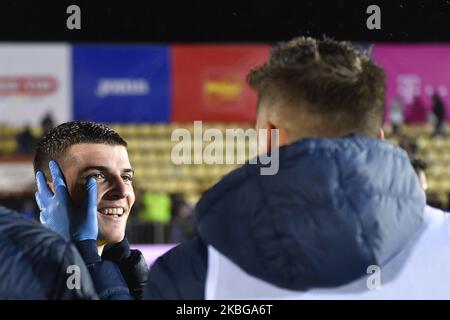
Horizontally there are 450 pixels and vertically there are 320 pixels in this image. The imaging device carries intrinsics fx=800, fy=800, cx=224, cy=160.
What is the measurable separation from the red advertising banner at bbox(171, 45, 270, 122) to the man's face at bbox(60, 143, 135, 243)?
7.69m

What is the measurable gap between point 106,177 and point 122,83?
7.80m

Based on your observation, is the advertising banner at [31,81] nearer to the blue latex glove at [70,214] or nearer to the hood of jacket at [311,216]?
the blue latex glove at [70,214]

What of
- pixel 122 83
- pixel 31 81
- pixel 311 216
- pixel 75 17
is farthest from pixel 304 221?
pixel 31 81

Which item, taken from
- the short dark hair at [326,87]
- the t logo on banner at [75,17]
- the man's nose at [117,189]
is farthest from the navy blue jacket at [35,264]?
the t logo on banner at [75,17]

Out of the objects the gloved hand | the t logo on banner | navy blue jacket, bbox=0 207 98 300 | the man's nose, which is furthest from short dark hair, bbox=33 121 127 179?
navy blue jacket, bbox=0 207 98 300

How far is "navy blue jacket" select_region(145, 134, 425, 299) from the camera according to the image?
116 cm

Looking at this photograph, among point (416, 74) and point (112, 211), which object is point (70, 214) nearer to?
point (112, 211)

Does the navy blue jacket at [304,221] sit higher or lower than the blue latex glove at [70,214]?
higher

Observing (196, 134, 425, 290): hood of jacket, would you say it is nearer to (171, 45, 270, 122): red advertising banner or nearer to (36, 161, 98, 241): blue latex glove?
(36, 161, 98, 241): blue latex glove

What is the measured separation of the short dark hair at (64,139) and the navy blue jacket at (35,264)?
3.16 ft

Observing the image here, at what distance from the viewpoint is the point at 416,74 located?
392 inches

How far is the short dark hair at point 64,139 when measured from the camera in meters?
2.34

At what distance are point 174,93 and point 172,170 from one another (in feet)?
4.48

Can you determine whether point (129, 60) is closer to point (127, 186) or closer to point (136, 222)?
point (136, 222)
